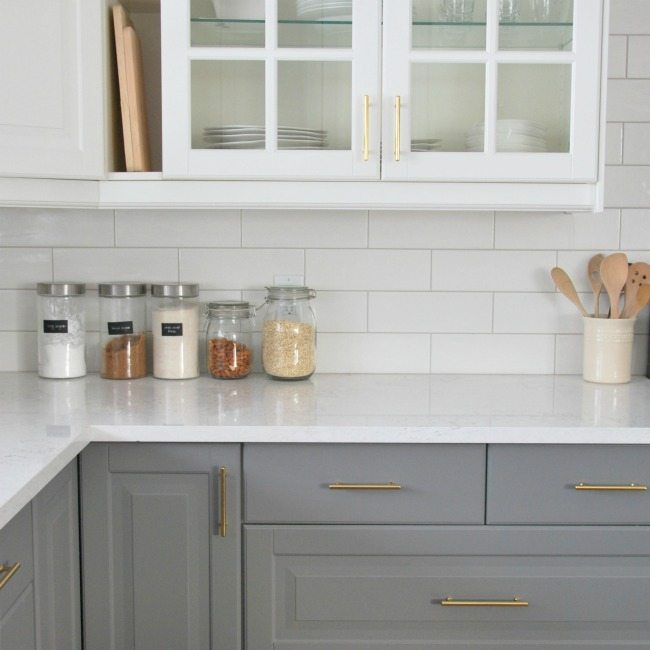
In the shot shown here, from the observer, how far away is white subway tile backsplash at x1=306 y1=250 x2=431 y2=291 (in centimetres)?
244

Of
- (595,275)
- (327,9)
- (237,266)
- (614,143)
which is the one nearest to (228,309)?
(237,266)

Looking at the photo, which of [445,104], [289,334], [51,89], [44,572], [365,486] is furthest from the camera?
[289,334]

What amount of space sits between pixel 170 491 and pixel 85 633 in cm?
34

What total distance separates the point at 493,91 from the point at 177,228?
90 centimetres

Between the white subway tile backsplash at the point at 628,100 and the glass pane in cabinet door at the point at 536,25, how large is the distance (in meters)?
0.37

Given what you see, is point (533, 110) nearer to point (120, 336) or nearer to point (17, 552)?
point (120, 336)

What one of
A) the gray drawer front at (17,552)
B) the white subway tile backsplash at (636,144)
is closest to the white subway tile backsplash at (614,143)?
the white subway tile backsplash at (636,144)

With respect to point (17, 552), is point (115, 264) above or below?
above

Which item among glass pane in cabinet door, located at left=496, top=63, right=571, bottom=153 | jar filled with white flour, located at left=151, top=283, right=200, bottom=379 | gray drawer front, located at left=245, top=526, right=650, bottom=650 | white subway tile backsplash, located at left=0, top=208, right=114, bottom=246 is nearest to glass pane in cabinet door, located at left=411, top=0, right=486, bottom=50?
glass pane in cabinet door, located at left=496, top=63, right=571, bottom=153

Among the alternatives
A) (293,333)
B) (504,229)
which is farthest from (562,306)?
(293,333)

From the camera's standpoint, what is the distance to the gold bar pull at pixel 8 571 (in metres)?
1.39

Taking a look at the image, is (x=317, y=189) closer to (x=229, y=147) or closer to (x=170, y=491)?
(x=229, y=147)

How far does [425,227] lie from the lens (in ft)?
7.98

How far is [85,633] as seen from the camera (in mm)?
1871
